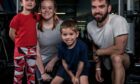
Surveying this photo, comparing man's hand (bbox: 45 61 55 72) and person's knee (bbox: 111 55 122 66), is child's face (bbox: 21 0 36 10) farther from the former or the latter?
person's knee (bbox: 111 55 122 66)

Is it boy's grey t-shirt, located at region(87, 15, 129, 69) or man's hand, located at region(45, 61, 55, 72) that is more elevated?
boy's grey t-shirt, located at region(87, 15, 129, 69)

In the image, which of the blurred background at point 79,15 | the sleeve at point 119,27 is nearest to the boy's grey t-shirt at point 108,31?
the sleeve at point 119,27

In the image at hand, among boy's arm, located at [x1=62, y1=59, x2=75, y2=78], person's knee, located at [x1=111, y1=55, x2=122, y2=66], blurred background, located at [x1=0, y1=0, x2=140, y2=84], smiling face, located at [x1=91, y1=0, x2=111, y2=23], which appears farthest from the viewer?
blurred background, located at [x1=0, y1=0, x2=140, y2=84]

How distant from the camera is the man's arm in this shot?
4145 millimetres

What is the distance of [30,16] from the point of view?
4293mm

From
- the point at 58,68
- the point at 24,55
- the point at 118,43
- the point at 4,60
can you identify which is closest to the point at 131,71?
the point at 118,43

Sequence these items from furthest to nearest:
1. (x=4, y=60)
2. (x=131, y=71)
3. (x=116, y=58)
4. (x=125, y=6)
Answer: (x=125, y=6) → (x=4, y=60) → (x=131, y=71) → (x=116, y=58)

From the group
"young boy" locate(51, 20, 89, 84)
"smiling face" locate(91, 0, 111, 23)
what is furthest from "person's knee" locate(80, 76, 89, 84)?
"smiling face" locate(91, 0, 111, 23)

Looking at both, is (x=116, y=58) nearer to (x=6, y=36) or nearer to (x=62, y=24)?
(x=62, y=24)

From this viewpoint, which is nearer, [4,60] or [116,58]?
[116,58]

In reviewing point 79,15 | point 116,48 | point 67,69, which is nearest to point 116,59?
point 116,48

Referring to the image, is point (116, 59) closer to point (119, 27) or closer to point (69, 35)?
point (119, 27)

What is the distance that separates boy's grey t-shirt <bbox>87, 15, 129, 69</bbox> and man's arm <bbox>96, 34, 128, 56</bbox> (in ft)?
0.17

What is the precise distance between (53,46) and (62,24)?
1.16 feet
